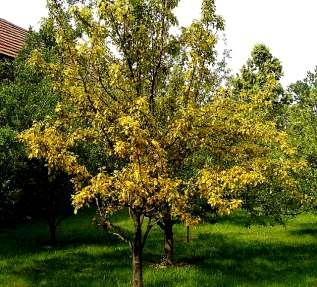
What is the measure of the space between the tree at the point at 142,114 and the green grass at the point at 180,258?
4490 millimetres

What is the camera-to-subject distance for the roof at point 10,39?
38.1 meters

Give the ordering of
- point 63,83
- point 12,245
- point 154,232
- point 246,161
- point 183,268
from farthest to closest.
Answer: point 154,232, point 12,245, point 183,268, point 246,161, point 63,83

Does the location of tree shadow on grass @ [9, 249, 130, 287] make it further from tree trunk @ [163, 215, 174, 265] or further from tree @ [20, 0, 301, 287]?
tree @ [20, 0, 301, 287]

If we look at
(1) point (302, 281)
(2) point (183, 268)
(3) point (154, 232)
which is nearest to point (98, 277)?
(2) point (183, 268)

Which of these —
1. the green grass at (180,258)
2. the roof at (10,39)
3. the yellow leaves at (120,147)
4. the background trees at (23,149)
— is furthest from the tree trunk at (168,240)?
the roof at (10,39)

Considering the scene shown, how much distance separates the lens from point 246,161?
47.3ft

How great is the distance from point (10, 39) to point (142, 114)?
31398 millimetres

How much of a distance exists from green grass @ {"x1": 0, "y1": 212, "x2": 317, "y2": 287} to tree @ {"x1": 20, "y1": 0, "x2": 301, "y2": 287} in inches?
177

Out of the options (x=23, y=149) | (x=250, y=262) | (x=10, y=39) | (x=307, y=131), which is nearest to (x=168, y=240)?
(x=250, y=262)

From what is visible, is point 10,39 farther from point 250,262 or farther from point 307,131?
point 250,262

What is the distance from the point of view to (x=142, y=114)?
1214cm

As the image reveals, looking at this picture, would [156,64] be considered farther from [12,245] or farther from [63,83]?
[12,245]

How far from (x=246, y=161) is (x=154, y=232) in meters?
16.4

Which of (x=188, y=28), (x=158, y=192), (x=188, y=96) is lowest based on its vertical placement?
(x=158, y=192)
